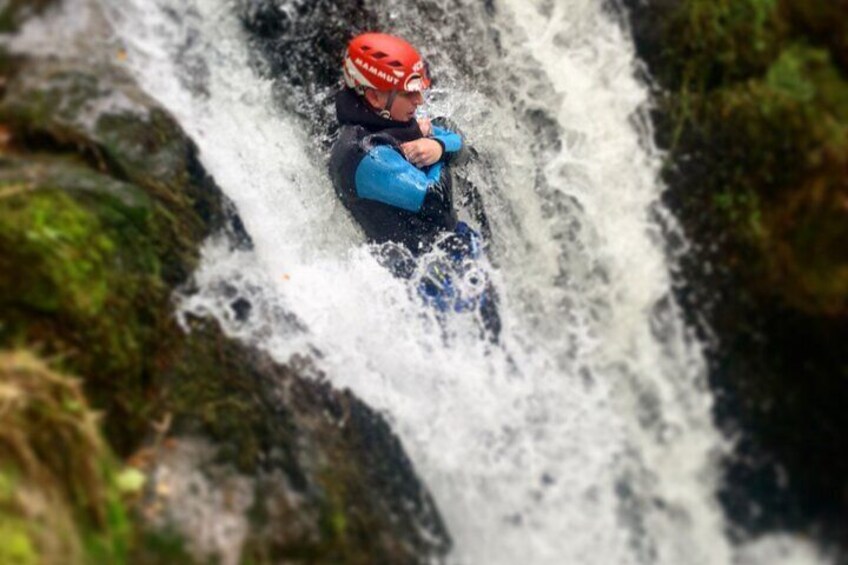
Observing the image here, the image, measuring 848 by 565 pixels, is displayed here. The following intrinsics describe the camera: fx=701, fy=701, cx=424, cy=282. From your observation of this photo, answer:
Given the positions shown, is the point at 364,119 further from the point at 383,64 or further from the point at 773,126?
the point at 773,126

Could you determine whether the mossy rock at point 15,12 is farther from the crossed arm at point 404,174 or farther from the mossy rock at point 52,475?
the crossed arm at point 404,174

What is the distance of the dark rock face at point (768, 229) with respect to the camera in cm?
406

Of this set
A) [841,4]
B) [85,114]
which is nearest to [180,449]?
[85,114]

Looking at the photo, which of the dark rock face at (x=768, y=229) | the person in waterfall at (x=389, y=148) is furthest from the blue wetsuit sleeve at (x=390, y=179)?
the dark rock face at (x=768, y=229)

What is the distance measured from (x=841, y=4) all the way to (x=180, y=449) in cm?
467

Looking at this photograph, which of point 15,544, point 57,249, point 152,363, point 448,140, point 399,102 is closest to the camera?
point 15,544

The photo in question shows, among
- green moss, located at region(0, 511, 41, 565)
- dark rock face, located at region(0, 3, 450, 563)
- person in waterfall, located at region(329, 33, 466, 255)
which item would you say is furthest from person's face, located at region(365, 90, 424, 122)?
green moss, located at region(0, 511, 41, 565)

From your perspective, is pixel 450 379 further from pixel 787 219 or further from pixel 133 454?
pixel 787 219

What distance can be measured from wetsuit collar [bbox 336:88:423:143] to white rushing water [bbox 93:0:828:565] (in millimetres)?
761

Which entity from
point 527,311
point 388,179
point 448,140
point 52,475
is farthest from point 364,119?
point 52,475

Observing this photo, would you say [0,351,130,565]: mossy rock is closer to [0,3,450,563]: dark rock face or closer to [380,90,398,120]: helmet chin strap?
[0,3,450,563]: dark rock face

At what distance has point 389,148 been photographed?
16.0 feet

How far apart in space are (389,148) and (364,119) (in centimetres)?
32

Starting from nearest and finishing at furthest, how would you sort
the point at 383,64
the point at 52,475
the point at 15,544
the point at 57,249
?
the point at 15,544, the point at 52,475, the point at 57,249, the point at 383,64
